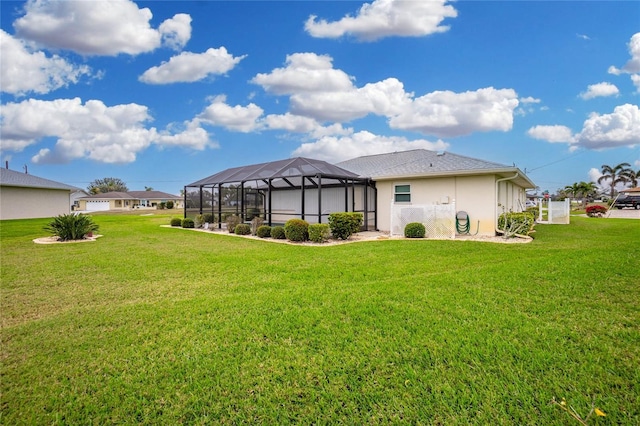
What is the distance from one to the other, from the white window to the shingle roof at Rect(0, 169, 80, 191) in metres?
26.3

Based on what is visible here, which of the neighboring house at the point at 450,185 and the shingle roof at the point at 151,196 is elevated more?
the shingle roof at the point at 151,196

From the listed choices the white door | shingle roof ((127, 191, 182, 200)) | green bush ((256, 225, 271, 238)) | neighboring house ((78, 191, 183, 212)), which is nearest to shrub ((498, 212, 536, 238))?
green bush ((256, 225, 271, 238))

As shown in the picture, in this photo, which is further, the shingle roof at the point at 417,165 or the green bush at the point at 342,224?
the shingle roof at the point at 417,165

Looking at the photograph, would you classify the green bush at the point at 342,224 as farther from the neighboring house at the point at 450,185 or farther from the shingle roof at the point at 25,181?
the shingle roof at the point at 25,181

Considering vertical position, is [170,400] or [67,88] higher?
[67,88]

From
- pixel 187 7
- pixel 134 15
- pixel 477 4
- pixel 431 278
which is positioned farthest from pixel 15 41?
pixel 477 4

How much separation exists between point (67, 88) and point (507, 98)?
23778 millimetres

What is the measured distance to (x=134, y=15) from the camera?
10.5 m

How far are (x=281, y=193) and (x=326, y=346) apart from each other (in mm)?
15889

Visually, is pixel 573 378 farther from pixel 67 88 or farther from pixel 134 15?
pixel 67 88

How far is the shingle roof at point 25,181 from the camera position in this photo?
2294cm

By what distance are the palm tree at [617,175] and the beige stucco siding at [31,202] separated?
77.0m

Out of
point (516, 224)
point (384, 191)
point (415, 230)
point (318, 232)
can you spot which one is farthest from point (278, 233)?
point (516, 224)

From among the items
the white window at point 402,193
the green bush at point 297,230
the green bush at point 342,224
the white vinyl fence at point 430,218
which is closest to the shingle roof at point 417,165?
the white window at point 402,193
